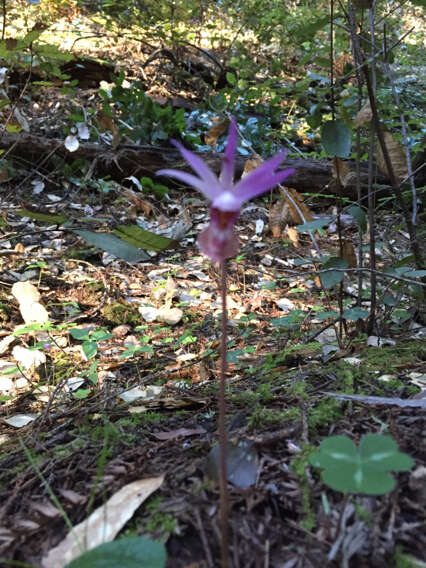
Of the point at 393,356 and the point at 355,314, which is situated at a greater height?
the point at 355,314

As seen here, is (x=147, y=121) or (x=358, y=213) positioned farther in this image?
(x=147, y=121)

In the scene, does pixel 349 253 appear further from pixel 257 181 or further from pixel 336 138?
pixel 257 181

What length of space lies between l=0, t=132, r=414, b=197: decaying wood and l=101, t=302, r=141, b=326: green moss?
7.60 feet

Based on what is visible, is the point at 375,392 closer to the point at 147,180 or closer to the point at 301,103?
the point at 147,180

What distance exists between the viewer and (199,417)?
1338 mm

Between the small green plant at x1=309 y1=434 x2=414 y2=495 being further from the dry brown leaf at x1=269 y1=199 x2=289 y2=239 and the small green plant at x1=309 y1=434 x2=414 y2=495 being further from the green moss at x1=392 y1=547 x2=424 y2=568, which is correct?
the dry brown leaf at x1=269 y1=199 x2=289 y2=239

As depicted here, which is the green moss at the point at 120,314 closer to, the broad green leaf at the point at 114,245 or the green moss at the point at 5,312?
the green moss at the point at 5,312

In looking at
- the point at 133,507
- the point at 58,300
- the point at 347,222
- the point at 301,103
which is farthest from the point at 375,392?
the point at 301,103

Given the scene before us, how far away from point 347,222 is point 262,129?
219cm

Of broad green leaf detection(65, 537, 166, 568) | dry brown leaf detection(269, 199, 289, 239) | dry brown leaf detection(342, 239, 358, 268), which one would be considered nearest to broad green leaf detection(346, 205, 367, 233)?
dry brown leaf detection(342, 239, 358, 268)

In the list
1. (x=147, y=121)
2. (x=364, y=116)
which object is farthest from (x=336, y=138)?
(x=147, y=121)

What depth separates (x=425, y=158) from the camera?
7.94 feet

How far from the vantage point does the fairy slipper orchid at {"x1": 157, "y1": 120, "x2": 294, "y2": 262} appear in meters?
0.65

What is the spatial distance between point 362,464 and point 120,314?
216cm
